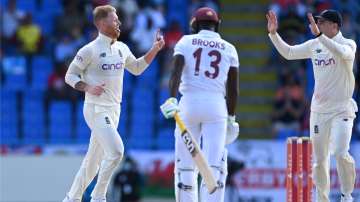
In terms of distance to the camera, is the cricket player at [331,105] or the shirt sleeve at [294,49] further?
the shirt sleeve at [294,49]

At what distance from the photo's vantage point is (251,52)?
64.2 ft

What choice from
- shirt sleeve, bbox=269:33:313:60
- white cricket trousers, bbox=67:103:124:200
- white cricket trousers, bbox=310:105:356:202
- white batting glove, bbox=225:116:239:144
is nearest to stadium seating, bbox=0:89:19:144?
white cricket trousers, bbox=67:103:124:200

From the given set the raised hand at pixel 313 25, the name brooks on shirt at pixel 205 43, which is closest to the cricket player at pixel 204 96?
the name brooks on shirt at pixel 205 43

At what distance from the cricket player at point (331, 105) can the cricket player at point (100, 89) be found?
1.73 meters

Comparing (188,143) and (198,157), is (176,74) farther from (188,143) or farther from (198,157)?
(198,157)

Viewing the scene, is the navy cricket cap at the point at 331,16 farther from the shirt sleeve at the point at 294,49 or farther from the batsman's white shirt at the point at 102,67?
the batsman's white shirt at the point at 102,67

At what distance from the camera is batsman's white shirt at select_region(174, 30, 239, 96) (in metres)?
10.2

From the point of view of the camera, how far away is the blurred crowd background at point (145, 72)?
17.7 m

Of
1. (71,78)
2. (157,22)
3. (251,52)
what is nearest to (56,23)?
(157,22)

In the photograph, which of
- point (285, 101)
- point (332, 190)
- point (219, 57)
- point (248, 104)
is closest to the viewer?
point (219, 57)

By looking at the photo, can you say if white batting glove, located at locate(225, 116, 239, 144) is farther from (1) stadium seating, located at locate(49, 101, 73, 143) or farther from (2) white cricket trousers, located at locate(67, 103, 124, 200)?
(1) stadium seating, located at locate(49, 101, 73, 143)

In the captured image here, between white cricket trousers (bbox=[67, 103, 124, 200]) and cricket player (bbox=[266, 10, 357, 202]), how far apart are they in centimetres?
200

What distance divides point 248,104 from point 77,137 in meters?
3.18

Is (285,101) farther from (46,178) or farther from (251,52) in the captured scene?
(46,178)
